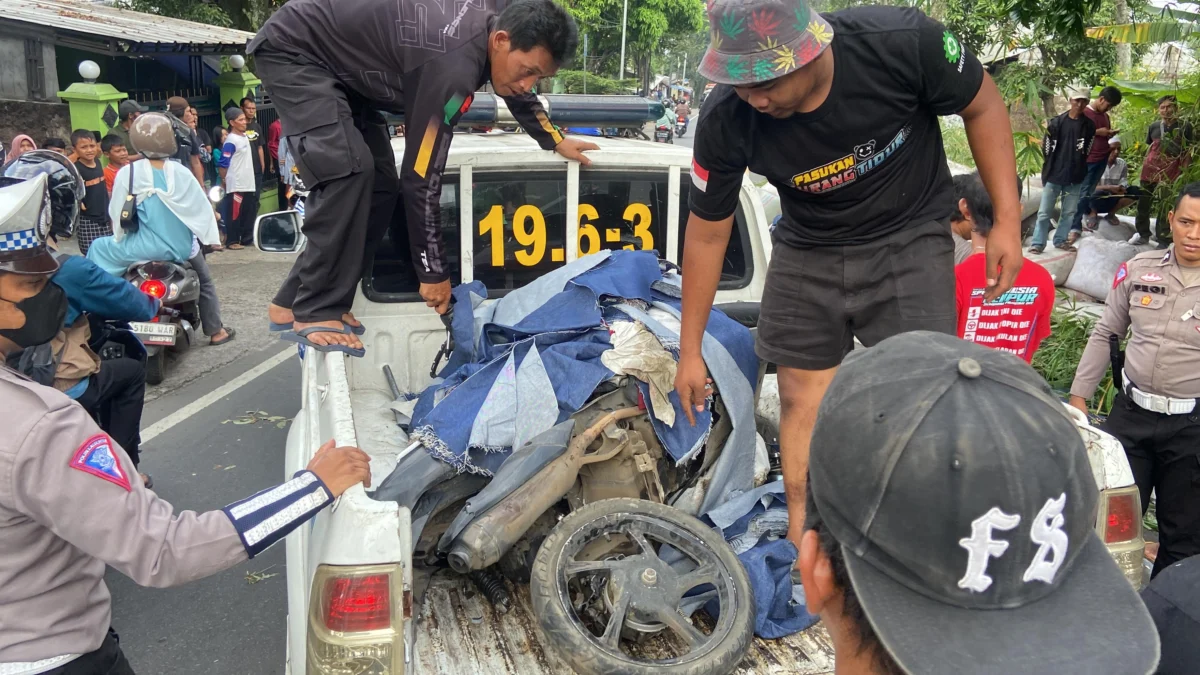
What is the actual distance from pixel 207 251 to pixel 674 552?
11.4 metres

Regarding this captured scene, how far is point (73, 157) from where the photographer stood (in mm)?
9117

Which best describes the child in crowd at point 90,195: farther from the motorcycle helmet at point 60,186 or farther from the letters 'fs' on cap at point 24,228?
the letters 'fs' on cap at point 24,228

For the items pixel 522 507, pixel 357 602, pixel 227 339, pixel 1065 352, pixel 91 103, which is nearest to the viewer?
pixel 357 602

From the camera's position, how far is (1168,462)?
145 inches

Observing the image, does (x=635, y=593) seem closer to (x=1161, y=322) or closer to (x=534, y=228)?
(x=534, y=228)

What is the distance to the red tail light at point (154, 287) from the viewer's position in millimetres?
6898

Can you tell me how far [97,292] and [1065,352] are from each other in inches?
251

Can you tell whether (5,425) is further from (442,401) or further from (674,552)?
(674,552)

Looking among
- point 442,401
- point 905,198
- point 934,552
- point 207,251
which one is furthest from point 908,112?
point 207,251

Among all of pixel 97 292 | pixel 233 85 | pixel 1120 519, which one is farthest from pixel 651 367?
pixel 233 85

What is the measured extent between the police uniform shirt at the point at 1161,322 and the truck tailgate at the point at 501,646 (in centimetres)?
208

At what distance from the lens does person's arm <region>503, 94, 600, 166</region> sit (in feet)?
13.0

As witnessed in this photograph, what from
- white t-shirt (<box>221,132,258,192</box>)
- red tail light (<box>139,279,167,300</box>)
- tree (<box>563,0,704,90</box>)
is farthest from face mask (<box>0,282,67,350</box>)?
tree (<box>563,0,704,90</box>)

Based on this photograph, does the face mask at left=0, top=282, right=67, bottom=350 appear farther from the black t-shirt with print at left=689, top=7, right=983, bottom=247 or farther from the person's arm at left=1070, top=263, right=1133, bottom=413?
the person's arm at left=1070, top=263, right=1133, bottom=413
